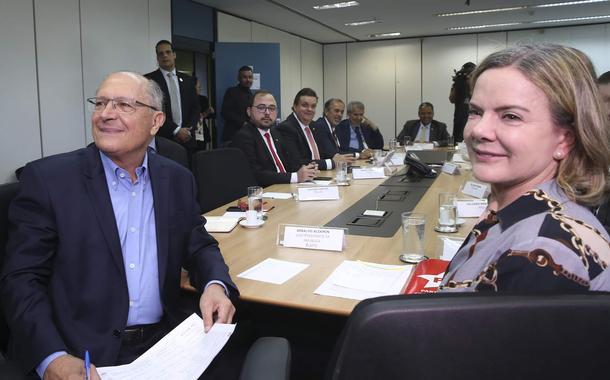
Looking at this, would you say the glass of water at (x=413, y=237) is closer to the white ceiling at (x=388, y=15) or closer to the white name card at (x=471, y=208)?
the white name card at (x=471, y=208)

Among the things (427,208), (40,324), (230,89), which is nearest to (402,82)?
(230,89)

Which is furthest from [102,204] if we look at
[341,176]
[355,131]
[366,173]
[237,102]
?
[237,102]

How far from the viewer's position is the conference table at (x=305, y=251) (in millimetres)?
1398

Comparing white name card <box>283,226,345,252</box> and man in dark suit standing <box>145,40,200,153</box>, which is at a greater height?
man in dark suit standing <box>145,40,200,153</box>

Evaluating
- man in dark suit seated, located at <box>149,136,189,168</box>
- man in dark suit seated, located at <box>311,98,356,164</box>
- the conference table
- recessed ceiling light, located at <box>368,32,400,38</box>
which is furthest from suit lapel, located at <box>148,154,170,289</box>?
recessed ceiling light, located at <box>368,32,400,38</box>

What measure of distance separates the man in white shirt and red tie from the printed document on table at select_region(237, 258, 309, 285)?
275 cm

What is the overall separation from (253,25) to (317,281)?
7510 millimetres

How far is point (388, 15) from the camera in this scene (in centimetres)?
809

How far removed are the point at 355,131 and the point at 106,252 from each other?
5417 millimetres

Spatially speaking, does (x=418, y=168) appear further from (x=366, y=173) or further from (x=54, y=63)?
(x=54, y=63)

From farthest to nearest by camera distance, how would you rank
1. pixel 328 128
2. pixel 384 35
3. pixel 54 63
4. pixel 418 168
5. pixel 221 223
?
pixel 384 35
pixel 328 128
pixel 54 63
pixel 418 168
pixel 221 223

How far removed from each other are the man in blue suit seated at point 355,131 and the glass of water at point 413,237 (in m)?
4.63

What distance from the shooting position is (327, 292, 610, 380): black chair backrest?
0.52 metres

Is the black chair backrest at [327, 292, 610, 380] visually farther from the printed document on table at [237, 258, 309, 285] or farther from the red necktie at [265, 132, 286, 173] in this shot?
the red necktie at [265, 132, 286, 173]
